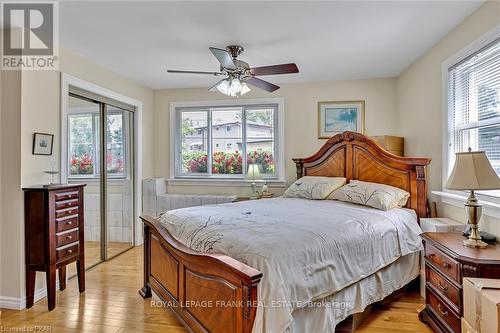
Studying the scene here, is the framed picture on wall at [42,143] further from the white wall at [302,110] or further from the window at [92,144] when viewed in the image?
the white wall at [302,110]

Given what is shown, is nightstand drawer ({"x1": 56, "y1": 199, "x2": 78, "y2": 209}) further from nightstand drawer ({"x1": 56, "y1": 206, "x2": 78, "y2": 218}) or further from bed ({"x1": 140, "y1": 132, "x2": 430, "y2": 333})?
bed ({"x1": 140, "y1": 132, "x2": 430, "y2": 333})

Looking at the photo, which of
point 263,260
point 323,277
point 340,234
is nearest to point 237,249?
point 263,260

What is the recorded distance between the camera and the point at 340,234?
7.37 feet

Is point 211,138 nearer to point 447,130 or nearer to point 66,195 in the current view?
point 66,195

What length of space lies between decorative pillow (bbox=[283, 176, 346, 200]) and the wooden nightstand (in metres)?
1.33

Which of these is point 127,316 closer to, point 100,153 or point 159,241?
point 159,241

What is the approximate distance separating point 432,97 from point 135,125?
13.1 ft

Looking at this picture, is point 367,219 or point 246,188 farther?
point 246,188

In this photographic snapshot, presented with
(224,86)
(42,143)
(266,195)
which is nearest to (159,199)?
(266,195)

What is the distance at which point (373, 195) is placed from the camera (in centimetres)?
321

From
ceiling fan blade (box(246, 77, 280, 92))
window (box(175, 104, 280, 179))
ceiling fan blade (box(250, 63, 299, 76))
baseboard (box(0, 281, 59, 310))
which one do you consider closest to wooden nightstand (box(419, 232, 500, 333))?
ceiling fan blade (box(250, 63, 299, 76))

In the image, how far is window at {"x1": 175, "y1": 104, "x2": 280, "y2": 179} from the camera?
4.95m

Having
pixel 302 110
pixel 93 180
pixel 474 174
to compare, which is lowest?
pixel 93 180

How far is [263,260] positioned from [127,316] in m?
1.62
